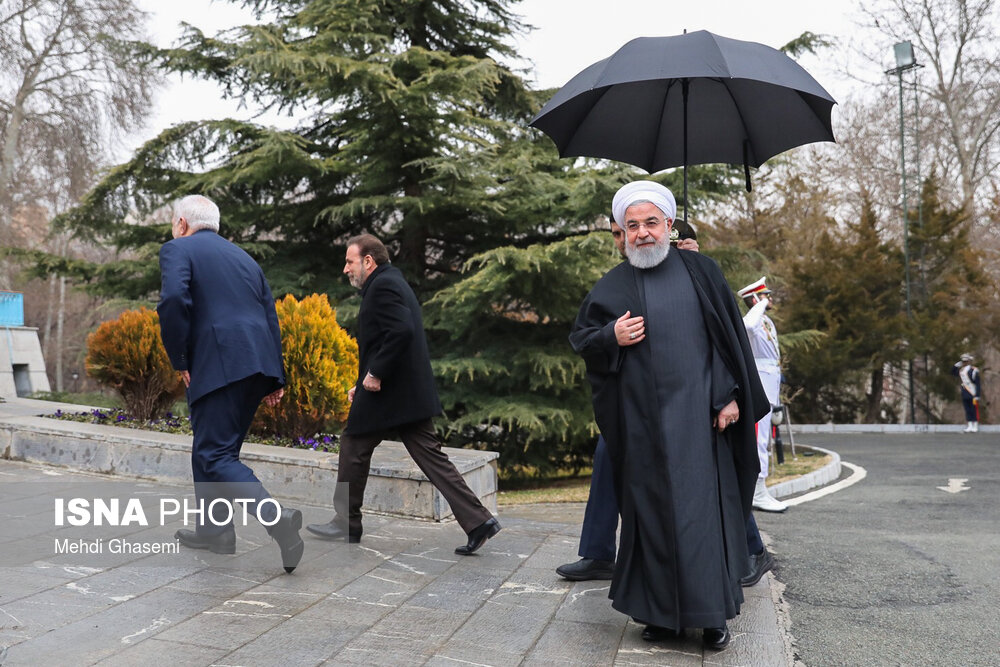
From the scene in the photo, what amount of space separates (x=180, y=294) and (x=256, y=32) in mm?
7813

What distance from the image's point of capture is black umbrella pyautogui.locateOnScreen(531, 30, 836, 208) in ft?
14.6

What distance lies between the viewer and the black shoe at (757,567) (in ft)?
14.3

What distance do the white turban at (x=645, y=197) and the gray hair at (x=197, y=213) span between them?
2.29 m

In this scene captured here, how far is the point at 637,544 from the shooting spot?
347cm

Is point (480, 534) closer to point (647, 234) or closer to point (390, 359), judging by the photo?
point (390, 359)

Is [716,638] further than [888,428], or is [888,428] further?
[888,428]

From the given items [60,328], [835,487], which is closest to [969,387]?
[835,487]

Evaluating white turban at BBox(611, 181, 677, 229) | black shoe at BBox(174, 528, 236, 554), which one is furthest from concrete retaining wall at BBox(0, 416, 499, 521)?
white turban at BBox(611, 181, 677, 229)

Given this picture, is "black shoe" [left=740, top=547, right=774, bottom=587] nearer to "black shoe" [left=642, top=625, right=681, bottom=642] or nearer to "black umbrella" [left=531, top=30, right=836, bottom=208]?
"black shoe" [left=642, top=625, right=681, bottom=642]

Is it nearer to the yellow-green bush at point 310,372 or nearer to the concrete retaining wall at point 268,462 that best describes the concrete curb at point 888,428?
the yellow-green bush at point 310,372

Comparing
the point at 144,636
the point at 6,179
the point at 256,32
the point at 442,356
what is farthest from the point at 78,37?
the point at 144,636

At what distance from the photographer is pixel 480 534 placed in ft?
15.7

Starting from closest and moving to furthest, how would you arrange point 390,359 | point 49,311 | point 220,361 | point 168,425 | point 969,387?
point 220,361 → point 390,359 → point 168,425 → point 969,387 → point 49,311

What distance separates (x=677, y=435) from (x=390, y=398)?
6.41ft
